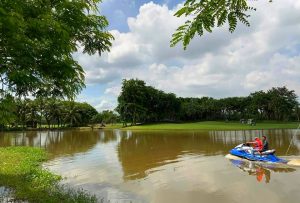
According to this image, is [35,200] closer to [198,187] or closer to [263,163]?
[198,187]

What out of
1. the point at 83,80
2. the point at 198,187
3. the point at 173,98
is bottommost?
the point at 198,187

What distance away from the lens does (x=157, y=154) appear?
2970cm

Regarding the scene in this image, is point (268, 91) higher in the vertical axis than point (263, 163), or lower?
higher

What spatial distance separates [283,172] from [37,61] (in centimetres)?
1699

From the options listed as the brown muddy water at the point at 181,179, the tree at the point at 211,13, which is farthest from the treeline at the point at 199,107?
the tree at the point at 211,13

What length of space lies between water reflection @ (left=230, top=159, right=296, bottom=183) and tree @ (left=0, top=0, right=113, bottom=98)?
1345cm

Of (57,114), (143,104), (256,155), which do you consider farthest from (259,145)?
(57,114)

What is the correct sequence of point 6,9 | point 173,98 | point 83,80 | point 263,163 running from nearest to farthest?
point 6,9, point 83,80, point 263,163, point 173,98

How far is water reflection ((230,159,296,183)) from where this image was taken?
743 inches

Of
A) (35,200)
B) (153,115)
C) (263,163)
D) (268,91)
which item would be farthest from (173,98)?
(35,200)

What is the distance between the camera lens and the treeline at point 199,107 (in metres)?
99.3

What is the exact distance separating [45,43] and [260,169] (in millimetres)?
17509

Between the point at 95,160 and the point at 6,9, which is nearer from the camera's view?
the point at 6,9

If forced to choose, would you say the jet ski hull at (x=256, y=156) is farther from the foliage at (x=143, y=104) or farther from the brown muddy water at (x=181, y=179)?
the foliage at (x=143, y=104)
